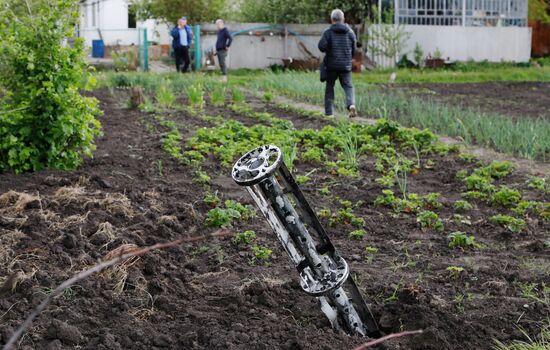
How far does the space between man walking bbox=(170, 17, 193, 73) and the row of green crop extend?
727 cm

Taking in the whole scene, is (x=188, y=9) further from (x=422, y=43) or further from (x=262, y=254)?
(x=262, y=254)

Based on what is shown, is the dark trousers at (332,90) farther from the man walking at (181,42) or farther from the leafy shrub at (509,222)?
the man walking at (181,42)

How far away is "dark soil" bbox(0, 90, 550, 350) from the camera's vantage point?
4246 millimetres

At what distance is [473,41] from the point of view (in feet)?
94.0

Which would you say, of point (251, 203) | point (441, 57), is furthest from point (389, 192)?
point (441, 57)

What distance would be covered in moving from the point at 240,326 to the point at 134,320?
543 mm

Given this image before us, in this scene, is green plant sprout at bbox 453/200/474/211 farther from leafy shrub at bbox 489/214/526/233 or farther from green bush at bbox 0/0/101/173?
green bush at bbox 0/0/101/173

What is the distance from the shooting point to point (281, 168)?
12.3 feet

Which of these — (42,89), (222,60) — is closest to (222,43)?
(222,60)

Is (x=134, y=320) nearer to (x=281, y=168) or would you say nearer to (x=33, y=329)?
(x=33, y=329)

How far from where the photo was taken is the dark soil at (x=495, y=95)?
15.5 meters

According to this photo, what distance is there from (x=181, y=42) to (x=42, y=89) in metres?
16.4

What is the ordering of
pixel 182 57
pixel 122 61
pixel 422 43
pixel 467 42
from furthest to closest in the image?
pixel 467 42 → pixel 422 43 → pixel 182 57 → pixel 122 61

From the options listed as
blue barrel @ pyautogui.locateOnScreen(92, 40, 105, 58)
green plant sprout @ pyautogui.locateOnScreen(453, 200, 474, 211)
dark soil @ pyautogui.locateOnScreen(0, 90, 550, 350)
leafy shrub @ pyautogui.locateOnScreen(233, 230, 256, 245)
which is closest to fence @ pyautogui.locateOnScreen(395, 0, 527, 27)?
blue barrel @ pyautogui.locateOnScreen(92, 40, 105, 58)
